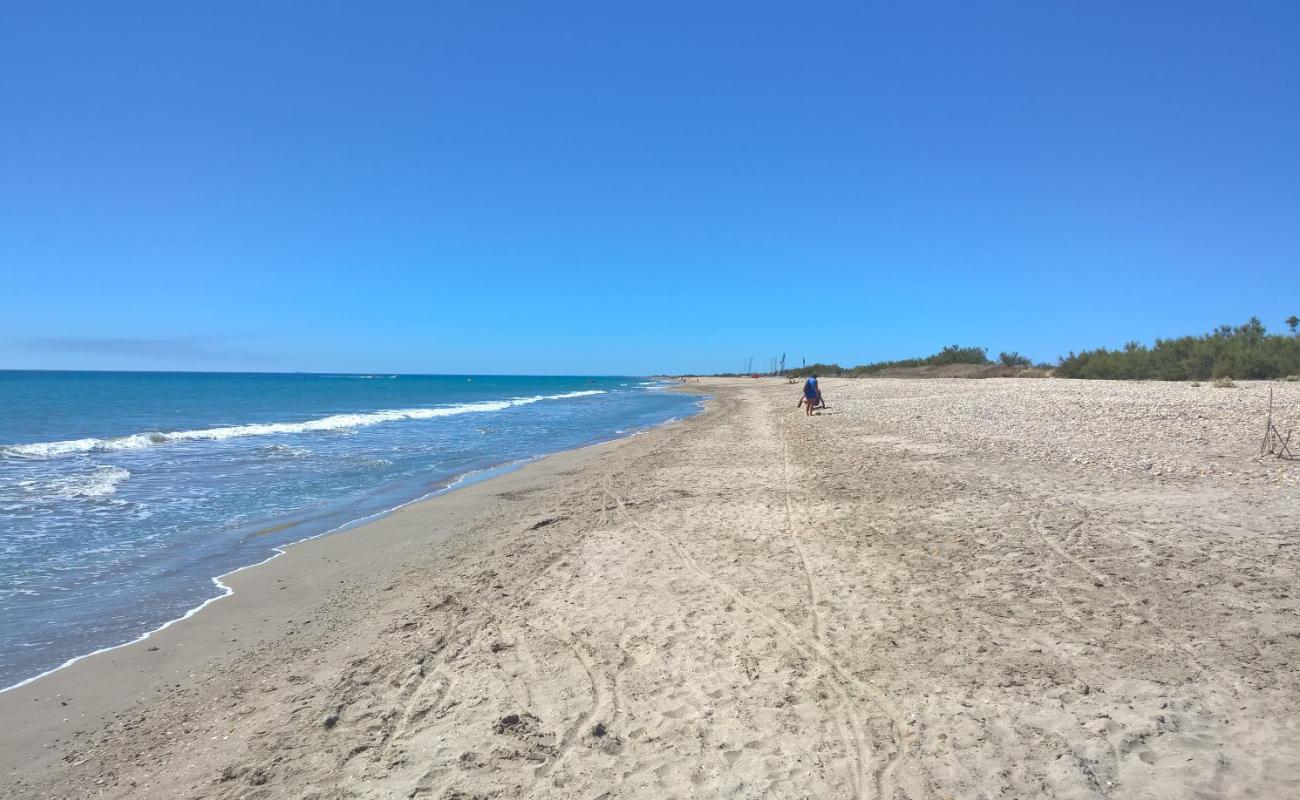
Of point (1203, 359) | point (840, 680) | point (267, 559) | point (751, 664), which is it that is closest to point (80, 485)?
point (267, 559)

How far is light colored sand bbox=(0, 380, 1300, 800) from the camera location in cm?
342

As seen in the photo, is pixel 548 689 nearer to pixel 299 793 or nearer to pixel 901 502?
pixel 299 793

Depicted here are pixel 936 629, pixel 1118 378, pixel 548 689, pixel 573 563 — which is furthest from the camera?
pixel 1118 378

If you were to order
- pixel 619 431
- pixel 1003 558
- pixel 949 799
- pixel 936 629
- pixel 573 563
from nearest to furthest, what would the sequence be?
pixel 949 799 → pixel 936 629 → pixel 1003 558 → pixel 573 563 → pixel 619 431

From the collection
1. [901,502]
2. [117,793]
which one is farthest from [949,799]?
[901,502]

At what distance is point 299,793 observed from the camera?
11.0ft

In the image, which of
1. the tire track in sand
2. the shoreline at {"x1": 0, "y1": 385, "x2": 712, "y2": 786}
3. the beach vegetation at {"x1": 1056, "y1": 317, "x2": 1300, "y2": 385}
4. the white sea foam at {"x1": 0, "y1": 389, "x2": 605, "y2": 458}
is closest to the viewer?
the tire track in sand

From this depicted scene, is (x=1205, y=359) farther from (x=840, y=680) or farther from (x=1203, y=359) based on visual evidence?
(x=840, y=680)

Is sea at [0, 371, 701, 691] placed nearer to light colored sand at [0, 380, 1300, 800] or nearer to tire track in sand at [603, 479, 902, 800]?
light colored sand at [0, 380, 1300, 800]

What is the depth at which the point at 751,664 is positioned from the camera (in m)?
4.55

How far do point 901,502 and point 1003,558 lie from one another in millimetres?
2687

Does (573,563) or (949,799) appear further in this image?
(573,563)

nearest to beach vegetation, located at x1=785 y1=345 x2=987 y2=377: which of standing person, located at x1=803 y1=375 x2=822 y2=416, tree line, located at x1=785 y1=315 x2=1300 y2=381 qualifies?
tree line, located at x1=785 y1=315 x2=1300 y2=381

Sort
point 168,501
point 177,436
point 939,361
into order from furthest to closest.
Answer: point 939,361
point 177,436
point 168,501
